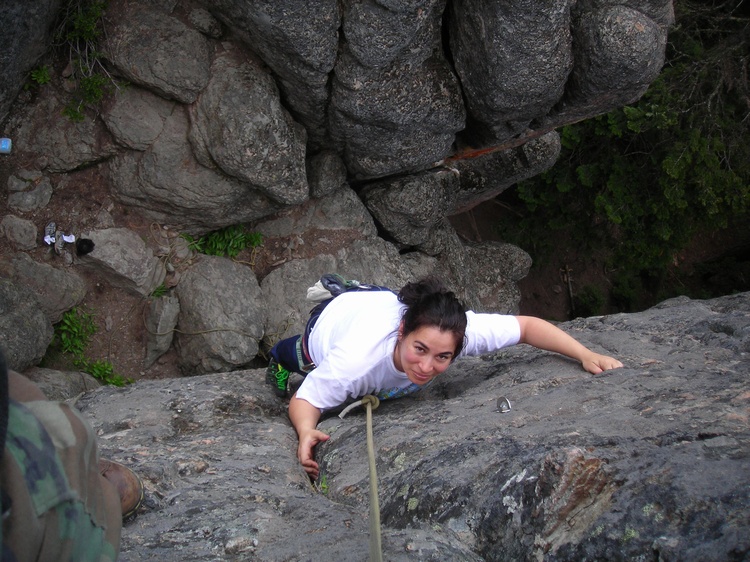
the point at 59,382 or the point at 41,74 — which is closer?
the point at 41,74

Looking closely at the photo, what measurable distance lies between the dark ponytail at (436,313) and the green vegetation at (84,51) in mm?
3962

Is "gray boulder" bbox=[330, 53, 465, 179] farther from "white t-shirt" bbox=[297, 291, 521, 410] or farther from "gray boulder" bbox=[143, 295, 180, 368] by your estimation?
"white t-shirt" bbox=[297, 291, 521, 410]

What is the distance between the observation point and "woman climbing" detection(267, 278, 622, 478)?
3.34 meters

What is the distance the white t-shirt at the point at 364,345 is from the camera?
3.48 m

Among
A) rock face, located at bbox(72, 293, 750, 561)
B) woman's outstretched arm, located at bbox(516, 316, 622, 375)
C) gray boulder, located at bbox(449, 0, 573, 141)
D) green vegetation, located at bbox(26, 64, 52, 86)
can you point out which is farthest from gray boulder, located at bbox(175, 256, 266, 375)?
woman's outstretched arm, located at bbox(516, 316, 622, 375)

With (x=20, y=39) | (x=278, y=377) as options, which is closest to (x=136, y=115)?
(x=20, y=39)

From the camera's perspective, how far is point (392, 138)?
671 centimetres

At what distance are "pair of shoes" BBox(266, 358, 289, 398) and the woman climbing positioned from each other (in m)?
0.44

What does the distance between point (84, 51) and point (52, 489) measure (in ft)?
16.9

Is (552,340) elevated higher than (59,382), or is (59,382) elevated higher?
(552,340)

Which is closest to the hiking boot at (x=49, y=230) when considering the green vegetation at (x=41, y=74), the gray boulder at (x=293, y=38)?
the green vegetation at (x=41, y=74)

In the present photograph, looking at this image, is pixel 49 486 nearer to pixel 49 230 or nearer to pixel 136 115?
pixel 136 115

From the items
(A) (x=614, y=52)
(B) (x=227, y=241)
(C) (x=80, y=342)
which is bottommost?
(C) (x=80, y=342)

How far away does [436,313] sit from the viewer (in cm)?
331
